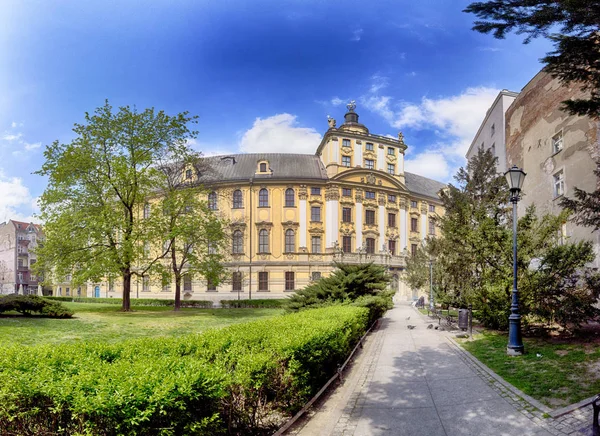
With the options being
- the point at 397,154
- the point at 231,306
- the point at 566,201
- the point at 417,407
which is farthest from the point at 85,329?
the point at 397,154

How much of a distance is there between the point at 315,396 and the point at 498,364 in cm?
577

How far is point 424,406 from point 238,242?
1900 inches

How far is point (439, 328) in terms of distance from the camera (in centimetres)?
1938

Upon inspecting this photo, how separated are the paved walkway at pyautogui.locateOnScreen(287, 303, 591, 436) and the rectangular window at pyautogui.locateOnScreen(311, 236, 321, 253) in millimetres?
42452

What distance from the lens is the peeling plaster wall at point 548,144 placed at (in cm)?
1944

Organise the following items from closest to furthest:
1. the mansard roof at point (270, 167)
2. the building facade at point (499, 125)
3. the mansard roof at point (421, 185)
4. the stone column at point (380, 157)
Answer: the building facade at point (499, 125), the mansard roof at point (270, 167), the stone column at point (380, 157), the mansard roof at point (421, 185)

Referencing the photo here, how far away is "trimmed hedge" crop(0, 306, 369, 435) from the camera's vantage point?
137 inches

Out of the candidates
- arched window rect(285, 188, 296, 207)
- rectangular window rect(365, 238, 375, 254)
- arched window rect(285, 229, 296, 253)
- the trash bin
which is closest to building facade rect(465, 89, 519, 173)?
the trash bin

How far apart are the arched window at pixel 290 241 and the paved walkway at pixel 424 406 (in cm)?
4235

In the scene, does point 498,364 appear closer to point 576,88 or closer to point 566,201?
point 566,201

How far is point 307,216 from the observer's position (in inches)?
2154

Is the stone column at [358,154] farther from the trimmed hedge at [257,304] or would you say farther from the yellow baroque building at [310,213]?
the trimmed hedge at [257,304]

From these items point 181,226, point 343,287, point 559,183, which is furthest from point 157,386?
point 181,226

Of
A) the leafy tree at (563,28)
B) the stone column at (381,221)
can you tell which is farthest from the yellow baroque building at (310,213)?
the leafy tree at (563,28)
